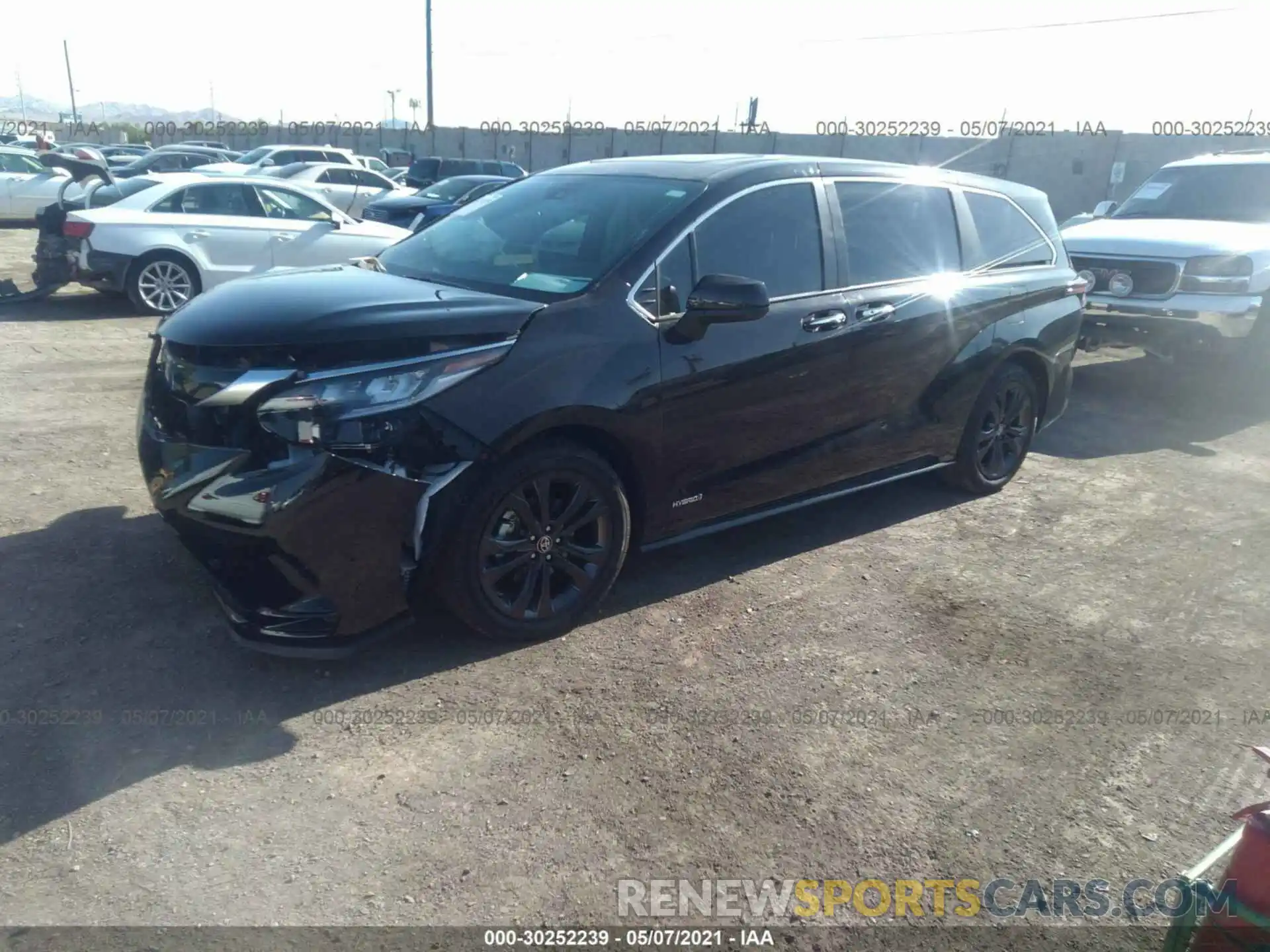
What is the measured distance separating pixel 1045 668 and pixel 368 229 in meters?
9.48

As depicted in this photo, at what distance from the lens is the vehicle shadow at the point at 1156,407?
760 cm

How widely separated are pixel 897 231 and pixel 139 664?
4.10 meters

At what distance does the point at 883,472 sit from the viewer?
17.7 feet

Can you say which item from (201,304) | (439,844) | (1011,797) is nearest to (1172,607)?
(1011,797)

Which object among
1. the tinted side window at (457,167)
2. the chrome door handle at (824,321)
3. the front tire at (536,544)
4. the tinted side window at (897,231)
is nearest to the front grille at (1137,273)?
the tinted side window at (897,231)

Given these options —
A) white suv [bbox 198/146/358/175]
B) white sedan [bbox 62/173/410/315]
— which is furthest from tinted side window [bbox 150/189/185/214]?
white suv [bbox 198/146/358/175]

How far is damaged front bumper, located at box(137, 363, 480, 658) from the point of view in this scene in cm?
342

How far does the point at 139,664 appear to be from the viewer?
12.1 ft

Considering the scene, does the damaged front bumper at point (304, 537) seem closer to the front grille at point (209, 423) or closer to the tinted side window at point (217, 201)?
the front grille at point (209, 423)

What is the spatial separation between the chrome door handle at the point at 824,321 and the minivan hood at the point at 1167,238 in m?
5.30

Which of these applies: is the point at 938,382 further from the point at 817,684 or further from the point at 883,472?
the point at 817,684

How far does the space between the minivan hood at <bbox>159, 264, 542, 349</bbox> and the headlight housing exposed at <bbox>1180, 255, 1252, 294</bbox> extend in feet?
22.6

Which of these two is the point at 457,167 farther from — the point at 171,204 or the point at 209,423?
the point at 209,423

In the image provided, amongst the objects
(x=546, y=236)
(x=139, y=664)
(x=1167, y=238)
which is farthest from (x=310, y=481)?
(x=1167, y=238)
